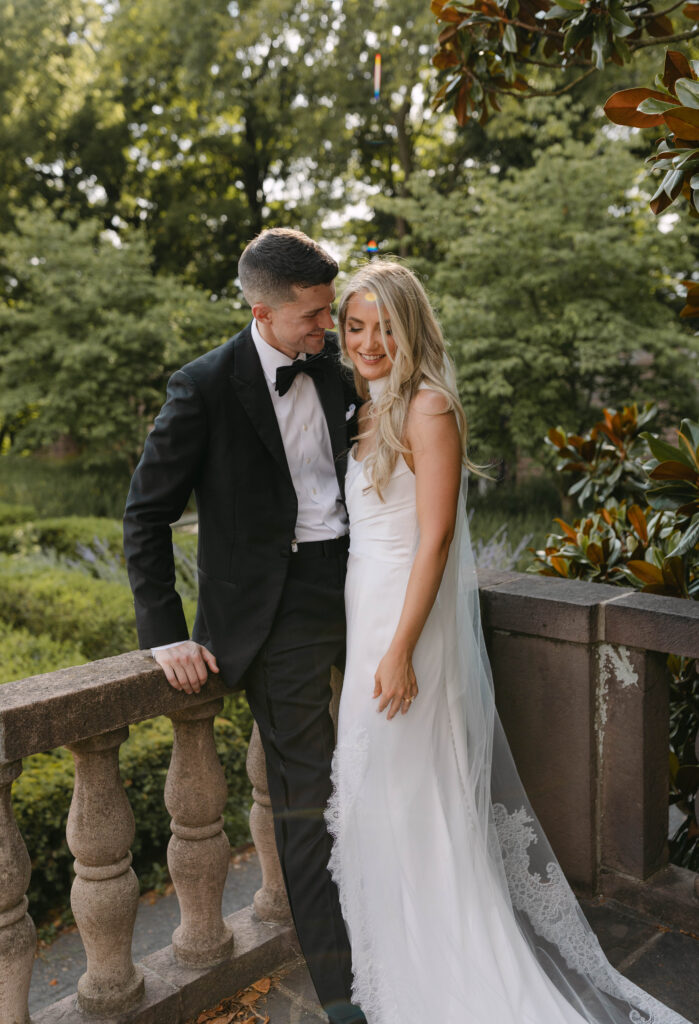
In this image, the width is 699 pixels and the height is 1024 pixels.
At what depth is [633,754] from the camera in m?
2.69

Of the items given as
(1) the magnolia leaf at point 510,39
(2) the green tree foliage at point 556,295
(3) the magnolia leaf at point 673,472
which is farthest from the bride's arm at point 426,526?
(2) the green tree foliage at point 556,295

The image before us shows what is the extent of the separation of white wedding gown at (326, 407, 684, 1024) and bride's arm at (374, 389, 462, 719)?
0.08m

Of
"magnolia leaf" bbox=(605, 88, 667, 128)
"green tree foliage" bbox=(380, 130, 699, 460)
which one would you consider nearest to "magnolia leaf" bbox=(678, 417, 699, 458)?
"magnolia leaf" bbox=(605, 88, 667, 128)

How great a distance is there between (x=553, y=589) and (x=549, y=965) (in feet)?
3.75

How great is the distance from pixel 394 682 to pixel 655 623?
883 millimetres

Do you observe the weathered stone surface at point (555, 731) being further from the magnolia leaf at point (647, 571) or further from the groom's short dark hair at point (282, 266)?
the groom's short dark hair at point (282, 266)

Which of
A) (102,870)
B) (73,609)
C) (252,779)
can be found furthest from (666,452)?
(73,609)

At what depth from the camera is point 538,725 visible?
2850 mm

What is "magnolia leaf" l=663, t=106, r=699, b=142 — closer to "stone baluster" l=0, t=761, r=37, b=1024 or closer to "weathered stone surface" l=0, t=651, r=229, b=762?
"weathered stone surface" l=0, t=651, r=229, b=762

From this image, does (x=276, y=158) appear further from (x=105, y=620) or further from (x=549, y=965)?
(x=549, y=965)

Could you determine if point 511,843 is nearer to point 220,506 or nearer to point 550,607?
point 550,607

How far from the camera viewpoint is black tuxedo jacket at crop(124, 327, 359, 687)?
2.29m

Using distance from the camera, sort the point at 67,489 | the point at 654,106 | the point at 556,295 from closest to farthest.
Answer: the point at 654,106, the point at 556,295, the point at 67,489

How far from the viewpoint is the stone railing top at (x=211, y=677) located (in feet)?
6.42
